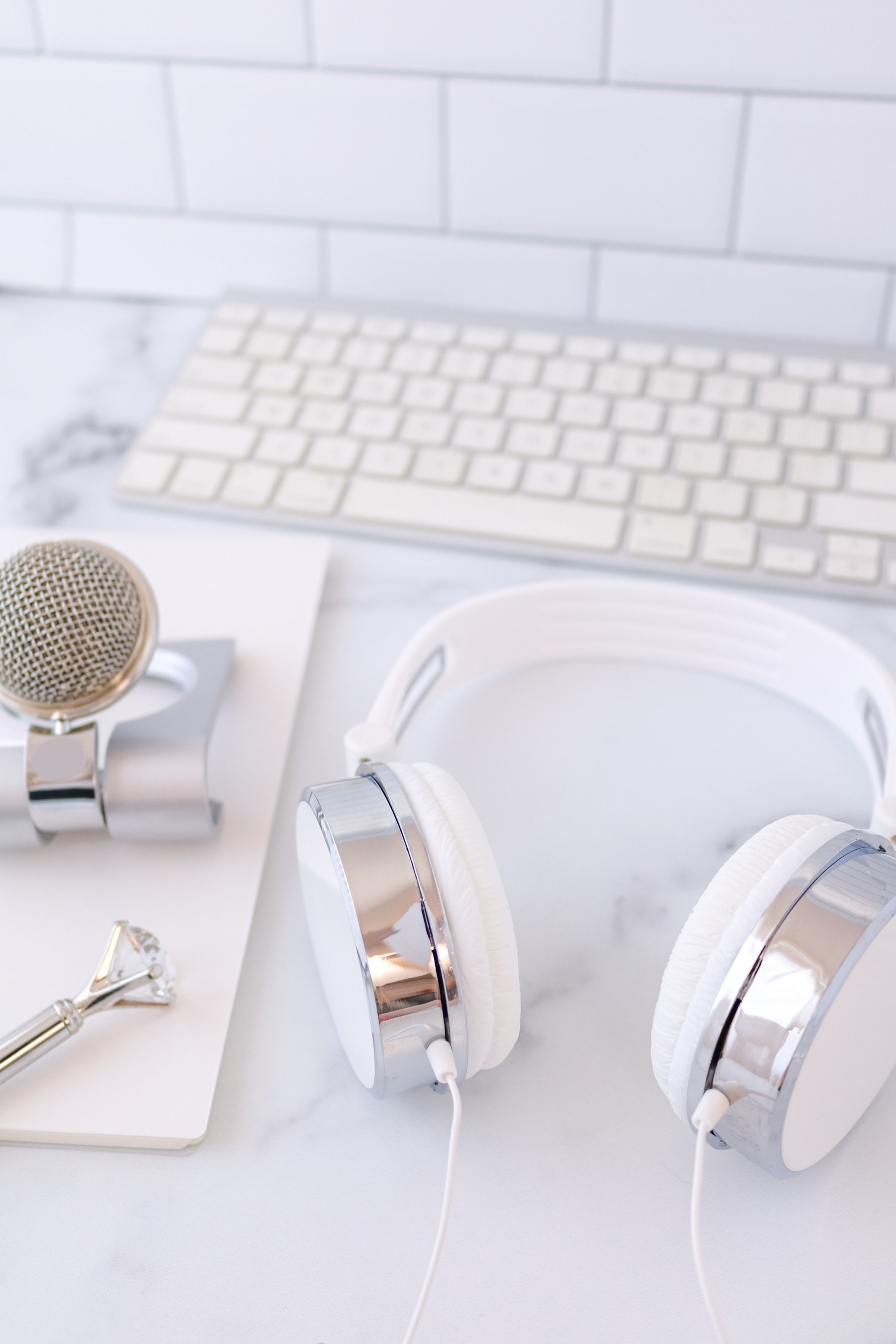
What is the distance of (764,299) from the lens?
77 centimetres

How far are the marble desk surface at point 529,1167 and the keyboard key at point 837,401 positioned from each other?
24 centimetres

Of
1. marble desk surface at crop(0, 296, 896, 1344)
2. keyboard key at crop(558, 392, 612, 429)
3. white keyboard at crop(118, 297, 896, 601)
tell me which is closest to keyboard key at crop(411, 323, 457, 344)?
white keyboard at crop(118, 297, 896, 601)

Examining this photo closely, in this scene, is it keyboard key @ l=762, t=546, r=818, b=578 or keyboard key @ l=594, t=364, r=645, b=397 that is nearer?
keyboard key @ l=762, t=546, r=818, b=578

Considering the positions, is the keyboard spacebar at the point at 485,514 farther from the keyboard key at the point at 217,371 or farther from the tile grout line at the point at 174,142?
the tile grout line at the point at 174,142

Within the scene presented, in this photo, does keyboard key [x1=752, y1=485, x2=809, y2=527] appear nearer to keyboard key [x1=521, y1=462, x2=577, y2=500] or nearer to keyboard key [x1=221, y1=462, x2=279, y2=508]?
keyboard key [x1=521, y1=462, x2=577, y2=500]

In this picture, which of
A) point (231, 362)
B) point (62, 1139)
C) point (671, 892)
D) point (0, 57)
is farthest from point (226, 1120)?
point (0, 57)

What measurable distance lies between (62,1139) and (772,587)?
43cm

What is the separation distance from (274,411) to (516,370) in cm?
16

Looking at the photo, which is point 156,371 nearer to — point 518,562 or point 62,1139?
point 518,562

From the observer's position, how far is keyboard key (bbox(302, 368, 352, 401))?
0.71 meters

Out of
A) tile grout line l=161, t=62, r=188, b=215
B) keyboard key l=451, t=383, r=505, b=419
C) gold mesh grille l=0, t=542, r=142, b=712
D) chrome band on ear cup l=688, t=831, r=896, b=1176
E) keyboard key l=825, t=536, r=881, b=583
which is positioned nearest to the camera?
chrome band on ear cup l=688, t=831, r=896, b=1176

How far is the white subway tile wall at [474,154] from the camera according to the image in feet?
2.30

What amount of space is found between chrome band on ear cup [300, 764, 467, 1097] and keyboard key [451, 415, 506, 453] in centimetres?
35

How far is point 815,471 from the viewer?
25.0 inches
